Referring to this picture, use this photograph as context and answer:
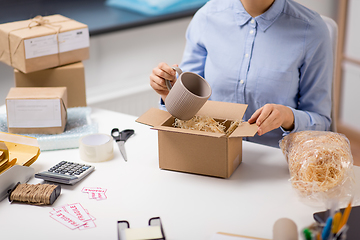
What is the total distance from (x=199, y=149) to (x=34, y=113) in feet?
2.01

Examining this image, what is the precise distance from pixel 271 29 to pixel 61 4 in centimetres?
128

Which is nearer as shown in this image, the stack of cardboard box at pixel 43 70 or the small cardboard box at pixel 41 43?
the stack of cardboard box at pixel 43 70

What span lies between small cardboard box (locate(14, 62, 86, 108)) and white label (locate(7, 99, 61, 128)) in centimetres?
27

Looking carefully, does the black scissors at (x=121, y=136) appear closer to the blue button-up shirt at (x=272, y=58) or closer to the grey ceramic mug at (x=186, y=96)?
the grey ceramic mug at (x=186, y=96)

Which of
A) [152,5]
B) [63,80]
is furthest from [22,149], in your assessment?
[152,5]

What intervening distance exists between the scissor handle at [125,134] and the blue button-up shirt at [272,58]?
1.20 ft

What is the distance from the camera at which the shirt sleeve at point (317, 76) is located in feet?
4.65

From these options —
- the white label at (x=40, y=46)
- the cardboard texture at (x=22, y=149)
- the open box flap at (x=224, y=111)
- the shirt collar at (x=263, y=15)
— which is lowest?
the cardboard texture at (x=22, y=149)

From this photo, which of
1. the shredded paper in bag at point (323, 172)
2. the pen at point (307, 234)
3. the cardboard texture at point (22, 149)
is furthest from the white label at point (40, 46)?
the pen at point (307, 234)

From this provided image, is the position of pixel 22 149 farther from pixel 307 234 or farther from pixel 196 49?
pixel 307 234

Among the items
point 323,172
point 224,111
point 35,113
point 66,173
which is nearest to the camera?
point 323,172

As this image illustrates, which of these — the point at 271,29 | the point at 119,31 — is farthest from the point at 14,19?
the point at 271,29

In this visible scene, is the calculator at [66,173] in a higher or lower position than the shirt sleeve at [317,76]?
lower

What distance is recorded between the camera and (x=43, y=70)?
163 cm
